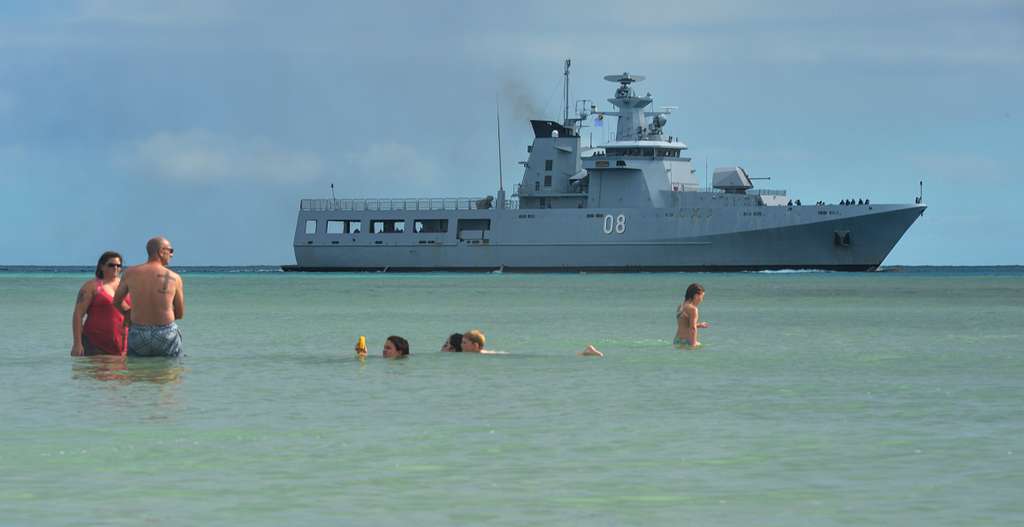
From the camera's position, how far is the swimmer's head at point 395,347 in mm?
19422

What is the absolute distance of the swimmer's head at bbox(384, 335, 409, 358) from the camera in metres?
19.4

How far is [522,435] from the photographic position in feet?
38.1

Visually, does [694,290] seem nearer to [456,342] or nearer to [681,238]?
[456,342]

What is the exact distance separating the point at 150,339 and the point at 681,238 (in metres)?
73.2

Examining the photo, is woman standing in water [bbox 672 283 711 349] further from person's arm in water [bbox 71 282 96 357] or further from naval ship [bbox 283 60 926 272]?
naval ship [bbox 283 60 926 272]

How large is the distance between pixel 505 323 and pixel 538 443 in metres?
22.0

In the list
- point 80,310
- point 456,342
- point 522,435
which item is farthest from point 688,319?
point 522,435

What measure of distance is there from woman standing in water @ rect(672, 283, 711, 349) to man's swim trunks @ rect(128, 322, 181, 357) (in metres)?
6.51

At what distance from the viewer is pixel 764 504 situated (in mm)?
8531

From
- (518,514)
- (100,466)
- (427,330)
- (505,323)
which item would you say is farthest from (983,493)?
(505,323)

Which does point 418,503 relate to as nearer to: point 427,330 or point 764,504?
point 764,504

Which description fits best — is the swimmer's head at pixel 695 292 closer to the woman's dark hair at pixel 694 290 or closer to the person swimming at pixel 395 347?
the woman's dark hair at pixel 694 290

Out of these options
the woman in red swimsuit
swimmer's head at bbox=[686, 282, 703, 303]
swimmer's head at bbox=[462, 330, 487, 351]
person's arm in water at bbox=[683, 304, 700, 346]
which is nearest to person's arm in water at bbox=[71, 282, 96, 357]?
the woman in red swimsuit

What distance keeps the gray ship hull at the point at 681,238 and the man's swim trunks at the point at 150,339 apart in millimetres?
72070
